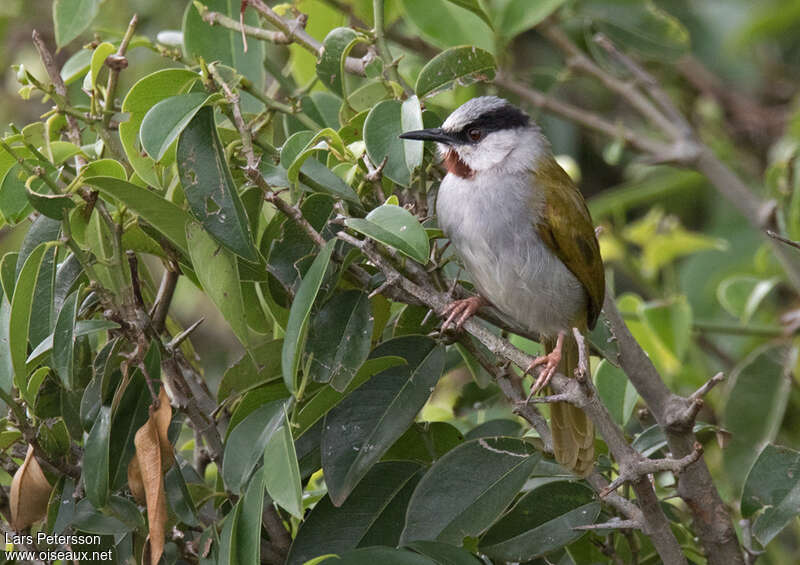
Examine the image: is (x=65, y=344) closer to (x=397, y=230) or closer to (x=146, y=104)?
(x=146, y=104)

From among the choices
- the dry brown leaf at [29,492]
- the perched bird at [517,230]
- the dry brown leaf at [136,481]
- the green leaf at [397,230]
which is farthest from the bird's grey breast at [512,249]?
the dry brown leaf at [29,492]

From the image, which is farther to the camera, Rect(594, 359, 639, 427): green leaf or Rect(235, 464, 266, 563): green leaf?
Rect(594, 359, 639, 427): green leaf

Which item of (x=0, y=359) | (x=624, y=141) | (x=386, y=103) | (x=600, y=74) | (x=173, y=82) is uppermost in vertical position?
(x=173, y=82)

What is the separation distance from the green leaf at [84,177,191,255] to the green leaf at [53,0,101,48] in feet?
2.44

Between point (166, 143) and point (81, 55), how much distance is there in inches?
27.9

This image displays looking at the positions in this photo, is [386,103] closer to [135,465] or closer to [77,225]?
[77,225]

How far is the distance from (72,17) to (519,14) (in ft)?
4.53

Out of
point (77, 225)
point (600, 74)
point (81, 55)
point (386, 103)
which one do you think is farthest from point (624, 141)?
point (77, 225)

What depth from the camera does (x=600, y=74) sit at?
3467 millimetres

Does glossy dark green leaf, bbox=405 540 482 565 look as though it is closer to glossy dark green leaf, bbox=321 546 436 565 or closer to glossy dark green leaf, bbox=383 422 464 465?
glossy dark green leaf, bbox=321 546 436 565

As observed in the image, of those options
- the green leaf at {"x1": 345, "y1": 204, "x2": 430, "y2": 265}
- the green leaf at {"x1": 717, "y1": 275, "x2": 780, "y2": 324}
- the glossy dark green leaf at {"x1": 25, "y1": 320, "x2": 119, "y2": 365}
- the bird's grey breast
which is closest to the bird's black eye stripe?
the bird's grey breast

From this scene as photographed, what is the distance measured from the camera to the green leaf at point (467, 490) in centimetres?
185

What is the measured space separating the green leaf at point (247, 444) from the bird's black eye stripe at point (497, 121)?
1.04m

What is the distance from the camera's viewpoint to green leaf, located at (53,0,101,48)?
7.66 feet
